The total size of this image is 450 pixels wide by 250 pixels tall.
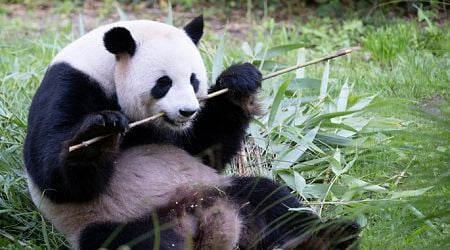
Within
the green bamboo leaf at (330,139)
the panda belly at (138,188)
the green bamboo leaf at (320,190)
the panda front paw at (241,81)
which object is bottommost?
the green bamboo leaf at (320,190)

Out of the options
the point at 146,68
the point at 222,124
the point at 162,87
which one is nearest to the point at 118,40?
the point at 146,68

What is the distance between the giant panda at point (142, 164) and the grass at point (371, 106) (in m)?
0.32

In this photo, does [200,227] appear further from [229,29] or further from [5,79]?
[229,29]

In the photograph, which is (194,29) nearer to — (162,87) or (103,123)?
(162,87)

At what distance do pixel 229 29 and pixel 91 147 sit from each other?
480cm

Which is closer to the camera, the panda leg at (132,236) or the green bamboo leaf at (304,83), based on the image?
the panda leg at (132,236)

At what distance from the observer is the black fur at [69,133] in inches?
133

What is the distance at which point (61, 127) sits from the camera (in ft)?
11.6

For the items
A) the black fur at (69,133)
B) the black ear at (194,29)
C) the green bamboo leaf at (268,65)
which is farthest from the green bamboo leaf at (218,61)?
the black fur at (69,133)

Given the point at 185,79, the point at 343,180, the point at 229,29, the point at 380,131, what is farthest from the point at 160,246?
the point at 229,29

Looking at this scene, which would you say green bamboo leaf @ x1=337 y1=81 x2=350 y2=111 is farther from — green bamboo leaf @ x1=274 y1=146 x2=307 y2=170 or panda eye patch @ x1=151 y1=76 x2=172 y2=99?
panda eye patch @ x1=151 y1=76 x2=172 y2=99

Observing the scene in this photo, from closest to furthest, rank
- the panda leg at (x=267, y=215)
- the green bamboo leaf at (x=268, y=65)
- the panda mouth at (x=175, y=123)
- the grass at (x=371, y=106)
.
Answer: the grass at (x=371, y=106), the panda mouth at (x=175, y=123), the panda leg at (x=267, y=215), the green bamboo leaf at (x=268, y=65)

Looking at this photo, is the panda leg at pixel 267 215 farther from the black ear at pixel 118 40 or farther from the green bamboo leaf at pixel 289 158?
the black ear at pixel 118 40

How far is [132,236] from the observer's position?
349 cm
